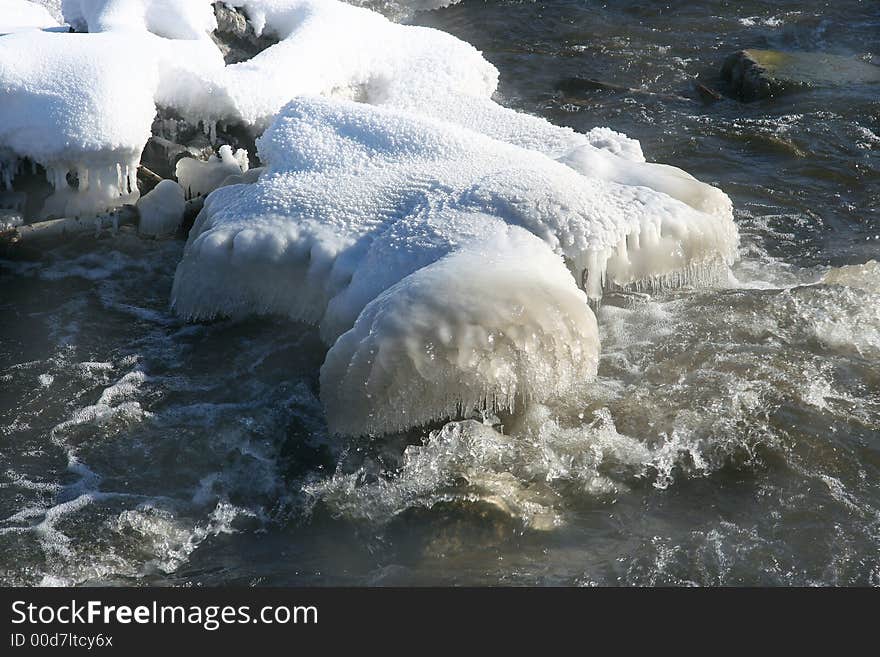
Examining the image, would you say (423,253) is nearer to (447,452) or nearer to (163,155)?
(447,452)

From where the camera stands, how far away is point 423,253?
19.3ft

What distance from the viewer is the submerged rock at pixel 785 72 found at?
34.7 feet

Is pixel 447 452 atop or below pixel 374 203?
below

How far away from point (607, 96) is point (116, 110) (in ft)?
17.4

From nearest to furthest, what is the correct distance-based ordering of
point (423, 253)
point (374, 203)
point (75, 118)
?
point (423, 253), point (374, 203), point (75, 118)

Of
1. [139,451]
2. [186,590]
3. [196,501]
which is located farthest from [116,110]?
[186,590]

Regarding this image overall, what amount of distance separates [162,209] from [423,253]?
2.54 metres

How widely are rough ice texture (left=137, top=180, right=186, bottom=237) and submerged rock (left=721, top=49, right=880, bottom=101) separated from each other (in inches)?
240

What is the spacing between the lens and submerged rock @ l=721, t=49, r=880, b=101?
1058 cm

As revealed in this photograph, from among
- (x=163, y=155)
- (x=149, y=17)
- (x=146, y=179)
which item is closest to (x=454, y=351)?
(x=146, y=179)

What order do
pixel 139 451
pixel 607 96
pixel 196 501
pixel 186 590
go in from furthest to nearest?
1. pixel 607 96
2. pixel 139 451
3. pixel 196 501
4. pixel 186 590

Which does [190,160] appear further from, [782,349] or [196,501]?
[782,349]

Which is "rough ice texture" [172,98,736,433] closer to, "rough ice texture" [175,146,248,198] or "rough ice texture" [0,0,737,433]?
"rough ice texture" [0,0,737,433]

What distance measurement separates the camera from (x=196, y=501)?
5.29 metres
